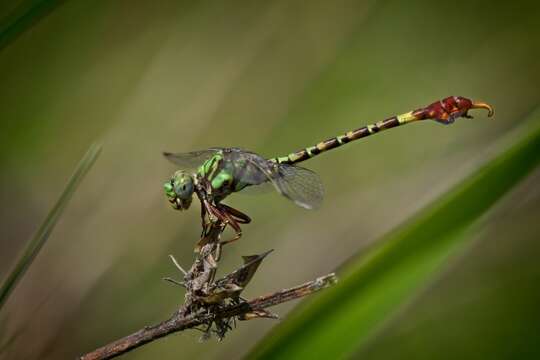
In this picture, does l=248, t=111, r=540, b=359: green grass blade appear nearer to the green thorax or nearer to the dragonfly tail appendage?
the green thorax

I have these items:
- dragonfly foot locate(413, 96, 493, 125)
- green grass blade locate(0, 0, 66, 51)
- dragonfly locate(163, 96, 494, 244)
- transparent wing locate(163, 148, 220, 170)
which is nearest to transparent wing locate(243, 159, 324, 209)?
dragonfly locate(163, 96, 494, 244)

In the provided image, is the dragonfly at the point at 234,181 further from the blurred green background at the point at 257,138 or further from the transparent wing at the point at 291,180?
the blurred green background at the point at 257,138

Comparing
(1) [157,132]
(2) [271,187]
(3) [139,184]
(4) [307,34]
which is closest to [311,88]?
(4) [307,34]

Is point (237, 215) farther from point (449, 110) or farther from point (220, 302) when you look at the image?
point (449, 110)

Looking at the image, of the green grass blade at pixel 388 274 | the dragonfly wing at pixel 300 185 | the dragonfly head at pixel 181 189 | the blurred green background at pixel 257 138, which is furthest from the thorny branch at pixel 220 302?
the blurred green background at pixel 257 138

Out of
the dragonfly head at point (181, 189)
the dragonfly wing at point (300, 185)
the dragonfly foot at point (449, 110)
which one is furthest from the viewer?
the dragonfly foot at point (449, 110)

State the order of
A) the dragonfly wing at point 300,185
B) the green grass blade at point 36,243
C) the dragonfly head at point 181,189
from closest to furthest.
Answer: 1. the green grass blade at point 36,243
2. the dragonfly wing at point 300,185
3. the dragonfly head at point 181,189

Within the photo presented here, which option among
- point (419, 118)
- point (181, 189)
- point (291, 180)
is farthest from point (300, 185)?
point (419, 118)
